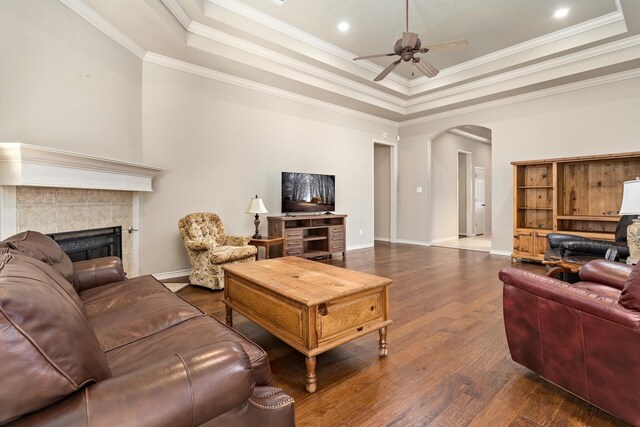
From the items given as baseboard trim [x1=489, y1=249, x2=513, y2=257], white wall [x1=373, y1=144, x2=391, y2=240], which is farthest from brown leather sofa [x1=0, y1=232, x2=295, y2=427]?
white wall [x1=373, y1=144, x2=391, y2=240]

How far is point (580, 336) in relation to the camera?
5.09 ft

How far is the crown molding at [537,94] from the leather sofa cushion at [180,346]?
625 centimetres

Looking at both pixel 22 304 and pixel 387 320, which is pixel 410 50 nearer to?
pixel 387 320

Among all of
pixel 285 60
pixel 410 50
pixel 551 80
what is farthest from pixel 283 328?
pixel 551 80

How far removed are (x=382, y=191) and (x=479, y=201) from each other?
3332mm

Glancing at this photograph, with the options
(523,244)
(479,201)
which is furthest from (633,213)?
(479,201)

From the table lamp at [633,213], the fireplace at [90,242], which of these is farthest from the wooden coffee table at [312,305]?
the table lamp at [633,213]

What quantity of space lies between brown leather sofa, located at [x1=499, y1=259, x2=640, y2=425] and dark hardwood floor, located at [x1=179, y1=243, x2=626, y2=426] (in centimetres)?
15

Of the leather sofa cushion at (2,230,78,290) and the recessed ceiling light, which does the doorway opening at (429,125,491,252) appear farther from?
the leather sofa cushion at (2,230,78,290)

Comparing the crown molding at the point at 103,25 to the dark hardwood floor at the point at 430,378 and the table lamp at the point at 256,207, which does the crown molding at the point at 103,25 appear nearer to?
the table lamp at the point at 256,207

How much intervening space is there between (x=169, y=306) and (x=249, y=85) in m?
4.06

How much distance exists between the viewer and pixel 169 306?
1.77m

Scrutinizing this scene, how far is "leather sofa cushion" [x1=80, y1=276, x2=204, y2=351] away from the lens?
4.89ft

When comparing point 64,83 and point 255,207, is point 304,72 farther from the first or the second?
point 64,83
